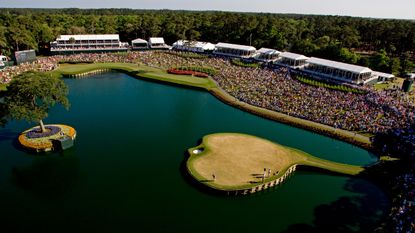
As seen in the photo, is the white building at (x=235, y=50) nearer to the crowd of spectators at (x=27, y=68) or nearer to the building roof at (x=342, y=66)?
the building roof at (x=342, y=66)

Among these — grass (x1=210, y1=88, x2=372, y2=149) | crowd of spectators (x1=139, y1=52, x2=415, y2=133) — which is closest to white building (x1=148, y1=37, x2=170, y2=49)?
crowd of spectators (x1=139, y1=52, x2=415, y2=133)

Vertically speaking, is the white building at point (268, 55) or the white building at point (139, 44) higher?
the white building at point (139, 44)

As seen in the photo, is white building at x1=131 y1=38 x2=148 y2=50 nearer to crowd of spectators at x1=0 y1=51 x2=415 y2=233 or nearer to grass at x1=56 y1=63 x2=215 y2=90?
grass at x1=56 y1=63 x2=215 y2=90

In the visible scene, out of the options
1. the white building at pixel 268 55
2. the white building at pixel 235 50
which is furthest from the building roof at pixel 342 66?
the white building at pixel 235 50

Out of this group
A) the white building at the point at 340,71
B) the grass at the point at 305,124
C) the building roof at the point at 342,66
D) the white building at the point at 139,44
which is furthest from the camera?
the white building at the point at 139,44

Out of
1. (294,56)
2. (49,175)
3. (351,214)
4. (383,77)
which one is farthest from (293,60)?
(49,175)

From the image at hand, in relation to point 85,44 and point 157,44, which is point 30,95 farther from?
point 157,44
